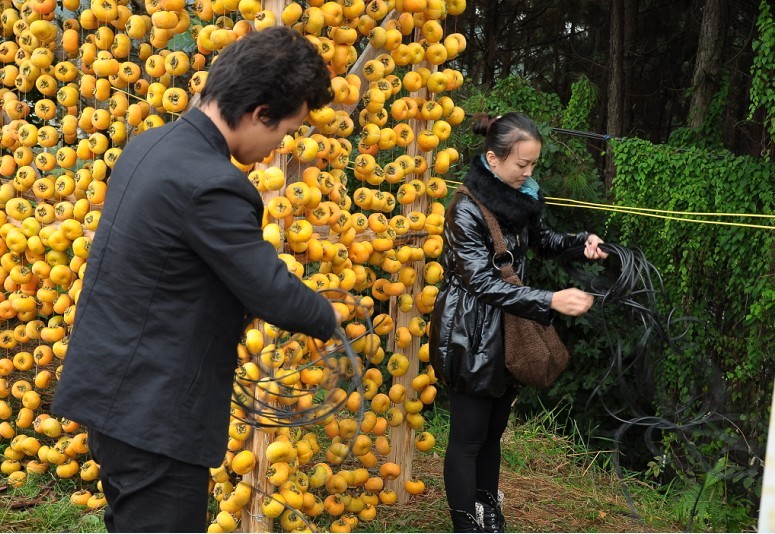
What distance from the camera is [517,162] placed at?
3139 millimetres

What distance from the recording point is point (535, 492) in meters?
4.48

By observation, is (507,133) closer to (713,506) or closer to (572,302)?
(572,302)

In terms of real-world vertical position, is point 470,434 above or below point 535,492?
above

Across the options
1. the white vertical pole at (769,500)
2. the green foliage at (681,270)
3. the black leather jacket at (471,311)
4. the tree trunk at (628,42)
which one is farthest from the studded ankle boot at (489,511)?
the tree trunk at (628,42)

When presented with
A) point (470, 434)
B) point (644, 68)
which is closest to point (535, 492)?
point (470, 434)

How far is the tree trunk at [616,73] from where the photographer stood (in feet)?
33.4

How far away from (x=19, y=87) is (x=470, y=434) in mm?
2354

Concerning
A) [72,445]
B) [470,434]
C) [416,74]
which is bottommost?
[72,445]

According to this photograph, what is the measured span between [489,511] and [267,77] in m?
2.22

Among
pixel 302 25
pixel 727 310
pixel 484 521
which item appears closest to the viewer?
pixel 302 25

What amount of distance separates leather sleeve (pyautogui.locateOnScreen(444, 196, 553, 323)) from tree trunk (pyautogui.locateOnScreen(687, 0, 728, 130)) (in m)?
5.71

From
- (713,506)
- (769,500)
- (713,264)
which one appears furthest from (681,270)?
(769,500)

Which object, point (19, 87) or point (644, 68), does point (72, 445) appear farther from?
point (644, 68)

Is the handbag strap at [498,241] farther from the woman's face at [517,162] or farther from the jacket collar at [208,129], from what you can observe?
the jacket collar at [208,129]
